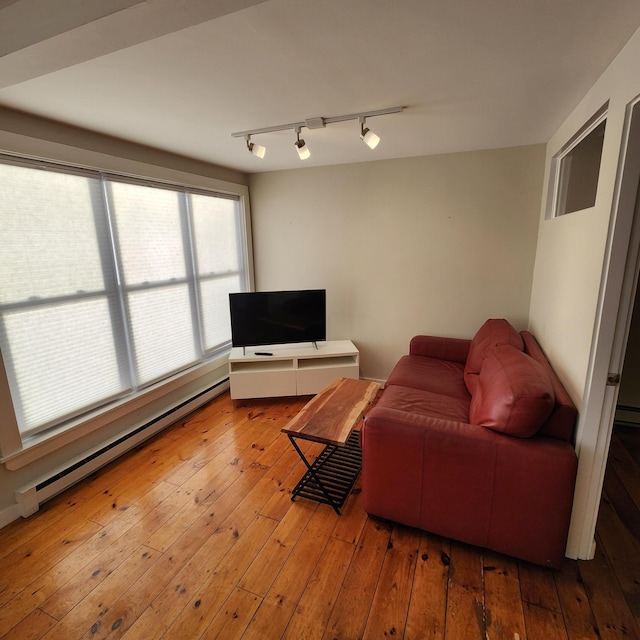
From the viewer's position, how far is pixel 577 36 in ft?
4.15

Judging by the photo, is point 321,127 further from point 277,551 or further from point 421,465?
point 277,551

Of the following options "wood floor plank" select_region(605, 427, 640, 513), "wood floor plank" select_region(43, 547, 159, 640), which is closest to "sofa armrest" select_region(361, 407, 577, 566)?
"wood floor plank" select_region(605, 427, 640, 513)

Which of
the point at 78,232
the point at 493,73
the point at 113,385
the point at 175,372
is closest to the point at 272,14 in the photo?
the point at 493,73

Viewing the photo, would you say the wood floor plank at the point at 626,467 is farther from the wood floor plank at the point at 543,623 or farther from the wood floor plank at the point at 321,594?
the wood floor plank at the point at 321,594

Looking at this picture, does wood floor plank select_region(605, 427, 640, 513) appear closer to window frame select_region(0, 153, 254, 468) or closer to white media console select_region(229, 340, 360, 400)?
white media console select_region(229, 340, 360, 400)

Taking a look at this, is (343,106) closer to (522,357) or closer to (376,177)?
(376,177)

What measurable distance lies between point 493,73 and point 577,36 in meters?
0.34

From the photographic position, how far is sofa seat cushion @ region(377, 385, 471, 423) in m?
2.15

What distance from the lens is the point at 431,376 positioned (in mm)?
2730

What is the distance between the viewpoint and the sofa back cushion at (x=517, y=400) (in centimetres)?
146

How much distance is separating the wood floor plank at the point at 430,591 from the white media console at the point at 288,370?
1.72 metres

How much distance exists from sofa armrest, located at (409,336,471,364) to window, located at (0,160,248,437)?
2158 mm

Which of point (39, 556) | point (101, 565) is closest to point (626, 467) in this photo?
point (101, 565)

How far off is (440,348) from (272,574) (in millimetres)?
2285
